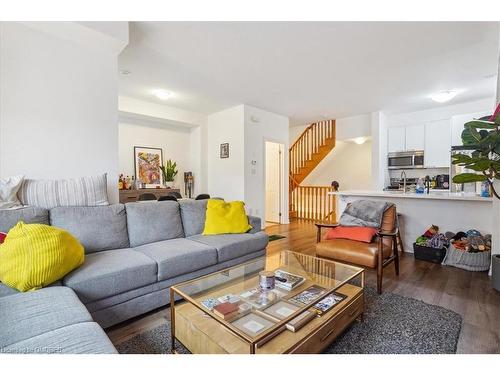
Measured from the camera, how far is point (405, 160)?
5.43 meters

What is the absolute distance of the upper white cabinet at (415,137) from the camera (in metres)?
5.32

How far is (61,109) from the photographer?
93.4 inches

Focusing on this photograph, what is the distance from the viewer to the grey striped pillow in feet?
6.82

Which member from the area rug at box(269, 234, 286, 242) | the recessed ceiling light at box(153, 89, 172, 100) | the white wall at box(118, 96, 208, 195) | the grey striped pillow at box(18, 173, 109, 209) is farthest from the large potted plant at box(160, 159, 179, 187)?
the grey striped pillow at box(18, 173, 109, 209)

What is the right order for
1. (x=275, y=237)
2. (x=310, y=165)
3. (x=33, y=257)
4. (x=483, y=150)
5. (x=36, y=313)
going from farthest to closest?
(x=310, y=165), (x=275, y=237), (x=483, y=150), (x=33, y=257), (x=36, y=313)

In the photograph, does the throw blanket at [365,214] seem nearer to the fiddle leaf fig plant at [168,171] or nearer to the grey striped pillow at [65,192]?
the grey striped pillow at [65,192]

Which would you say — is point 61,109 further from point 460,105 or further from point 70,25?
point 460,105

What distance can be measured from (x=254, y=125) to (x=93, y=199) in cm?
354

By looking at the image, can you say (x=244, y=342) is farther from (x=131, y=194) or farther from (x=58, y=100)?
(x=131, y=194)

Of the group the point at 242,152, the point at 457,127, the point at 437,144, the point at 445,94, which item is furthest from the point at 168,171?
the point at 457,127

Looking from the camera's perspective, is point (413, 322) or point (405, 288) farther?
point (405, 288)

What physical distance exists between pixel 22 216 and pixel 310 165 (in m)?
6.09
